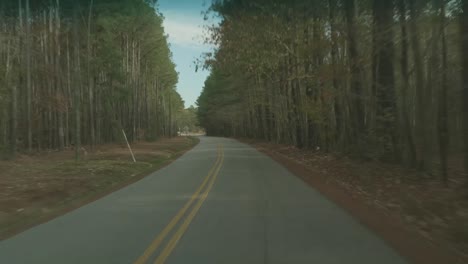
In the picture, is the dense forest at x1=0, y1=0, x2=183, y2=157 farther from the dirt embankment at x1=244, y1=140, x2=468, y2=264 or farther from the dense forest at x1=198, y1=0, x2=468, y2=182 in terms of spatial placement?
the dirt embankment at x1=244, y1=140, x2=468, y2=264

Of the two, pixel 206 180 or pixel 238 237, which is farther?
pixel 206 180

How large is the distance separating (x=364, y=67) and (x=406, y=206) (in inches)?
455

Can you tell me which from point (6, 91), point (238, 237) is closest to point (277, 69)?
point (6, 91)

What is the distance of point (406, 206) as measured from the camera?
1251 centimetres

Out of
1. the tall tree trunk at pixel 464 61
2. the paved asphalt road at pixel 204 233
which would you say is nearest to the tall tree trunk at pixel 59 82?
the paved asphalt road at pixel 204 233

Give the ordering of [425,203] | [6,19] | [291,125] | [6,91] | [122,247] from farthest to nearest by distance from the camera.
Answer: [291,125] < [6,19] < [6,91] < [425,203] < [122,247]

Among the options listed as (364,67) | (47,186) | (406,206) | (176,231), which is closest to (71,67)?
(364,67)

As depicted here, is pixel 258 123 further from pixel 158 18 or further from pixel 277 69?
pixel 277 69

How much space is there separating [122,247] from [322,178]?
13.3m

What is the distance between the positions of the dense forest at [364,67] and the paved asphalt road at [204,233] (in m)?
3.31

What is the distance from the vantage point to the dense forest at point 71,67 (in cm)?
3334

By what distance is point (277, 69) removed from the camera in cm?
4044

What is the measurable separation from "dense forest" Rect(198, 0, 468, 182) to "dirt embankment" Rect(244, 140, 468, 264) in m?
1.15

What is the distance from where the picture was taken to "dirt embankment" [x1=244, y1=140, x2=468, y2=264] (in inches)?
322
